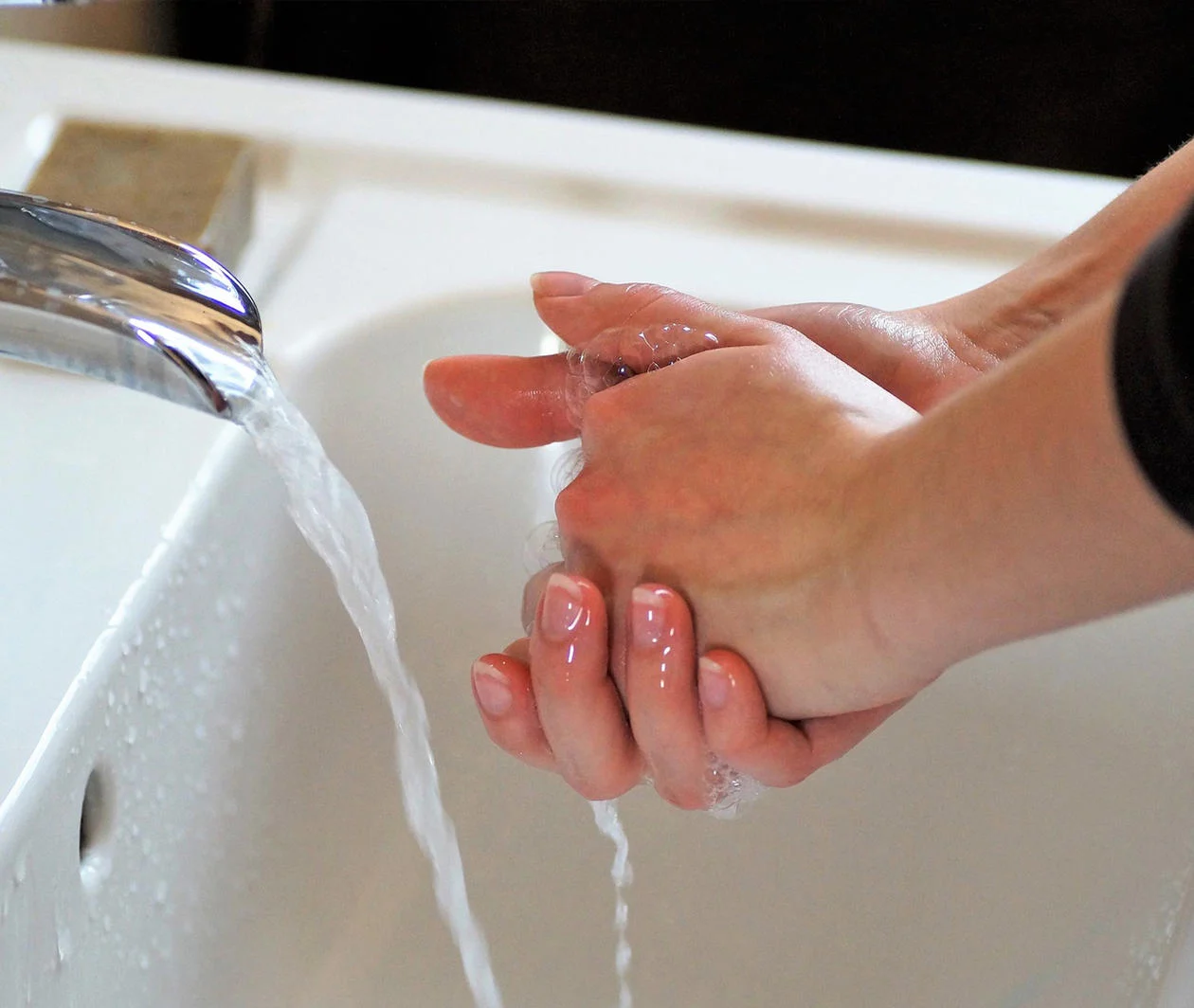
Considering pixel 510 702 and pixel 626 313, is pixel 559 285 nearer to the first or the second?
pixel 626 313

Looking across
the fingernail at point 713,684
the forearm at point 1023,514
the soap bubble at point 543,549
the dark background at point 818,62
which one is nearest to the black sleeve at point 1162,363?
the forearm at point 1023,514

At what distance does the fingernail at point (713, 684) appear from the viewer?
44 cm

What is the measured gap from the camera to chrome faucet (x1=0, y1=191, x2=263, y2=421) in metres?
0.32

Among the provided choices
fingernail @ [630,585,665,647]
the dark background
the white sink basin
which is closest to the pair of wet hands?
fingernail @ [630,585,665,647]

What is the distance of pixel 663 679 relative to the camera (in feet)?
1.49

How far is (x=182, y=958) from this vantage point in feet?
1.82

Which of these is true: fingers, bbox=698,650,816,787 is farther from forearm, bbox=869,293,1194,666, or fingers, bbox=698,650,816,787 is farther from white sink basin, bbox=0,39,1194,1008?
white sink basin, bbox=0,39,1194,1008

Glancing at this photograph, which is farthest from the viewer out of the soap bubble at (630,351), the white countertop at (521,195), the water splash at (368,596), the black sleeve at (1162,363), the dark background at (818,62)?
the dark background at (818,62)

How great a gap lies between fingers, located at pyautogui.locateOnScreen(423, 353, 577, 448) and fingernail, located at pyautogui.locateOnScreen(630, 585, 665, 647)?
0.11 meters

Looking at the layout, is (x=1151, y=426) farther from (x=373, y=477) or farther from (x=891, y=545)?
(x=373, y=477)

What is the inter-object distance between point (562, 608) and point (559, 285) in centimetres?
15

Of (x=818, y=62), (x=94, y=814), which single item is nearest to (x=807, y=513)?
(x=94, y=814)

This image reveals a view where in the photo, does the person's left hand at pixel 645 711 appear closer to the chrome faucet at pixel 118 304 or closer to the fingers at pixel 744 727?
the fingers at pixel 744 727

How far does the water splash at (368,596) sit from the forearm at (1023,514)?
0.60 feet
